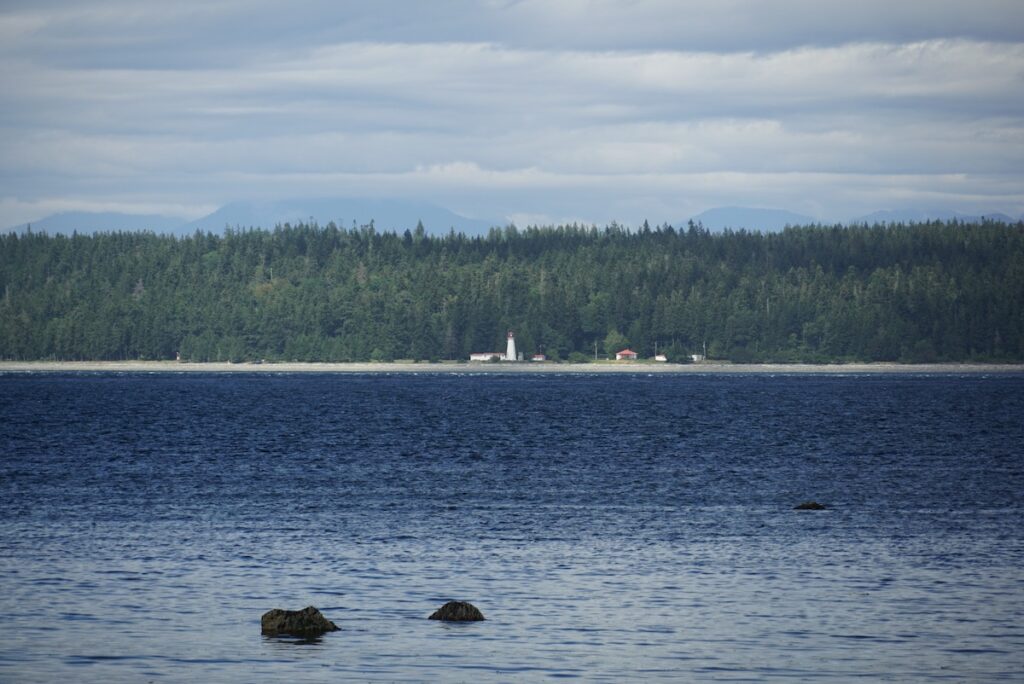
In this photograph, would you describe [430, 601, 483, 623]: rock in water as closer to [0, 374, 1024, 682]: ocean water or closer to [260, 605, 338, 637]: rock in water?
[0, 374, 1024, 682]: ocean water

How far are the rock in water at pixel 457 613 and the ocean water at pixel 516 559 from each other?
33 centimetres

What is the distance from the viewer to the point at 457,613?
104ft

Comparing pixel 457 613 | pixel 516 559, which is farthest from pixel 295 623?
pixel 516 559

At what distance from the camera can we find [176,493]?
58.7 metres

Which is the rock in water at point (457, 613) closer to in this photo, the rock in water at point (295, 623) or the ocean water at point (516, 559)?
the ocean water at point (516, 559)

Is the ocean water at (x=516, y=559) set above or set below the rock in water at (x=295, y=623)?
below

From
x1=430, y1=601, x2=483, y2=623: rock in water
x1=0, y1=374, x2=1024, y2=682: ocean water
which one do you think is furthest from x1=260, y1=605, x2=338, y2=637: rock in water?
x1=430, y1=601, x2=483, y2=623: rock in water

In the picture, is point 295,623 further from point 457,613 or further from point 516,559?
point 516,559

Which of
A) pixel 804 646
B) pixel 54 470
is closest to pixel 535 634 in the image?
pixel 804 646

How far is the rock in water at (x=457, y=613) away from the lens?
31484 mm

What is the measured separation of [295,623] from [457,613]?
3598 millimetres

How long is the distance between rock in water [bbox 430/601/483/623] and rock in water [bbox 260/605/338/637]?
2.66 m

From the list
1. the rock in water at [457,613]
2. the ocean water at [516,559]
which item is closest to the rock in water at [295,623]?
the ocean water at [516,559]

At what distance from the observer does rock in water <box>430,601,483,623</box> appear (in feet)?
103
